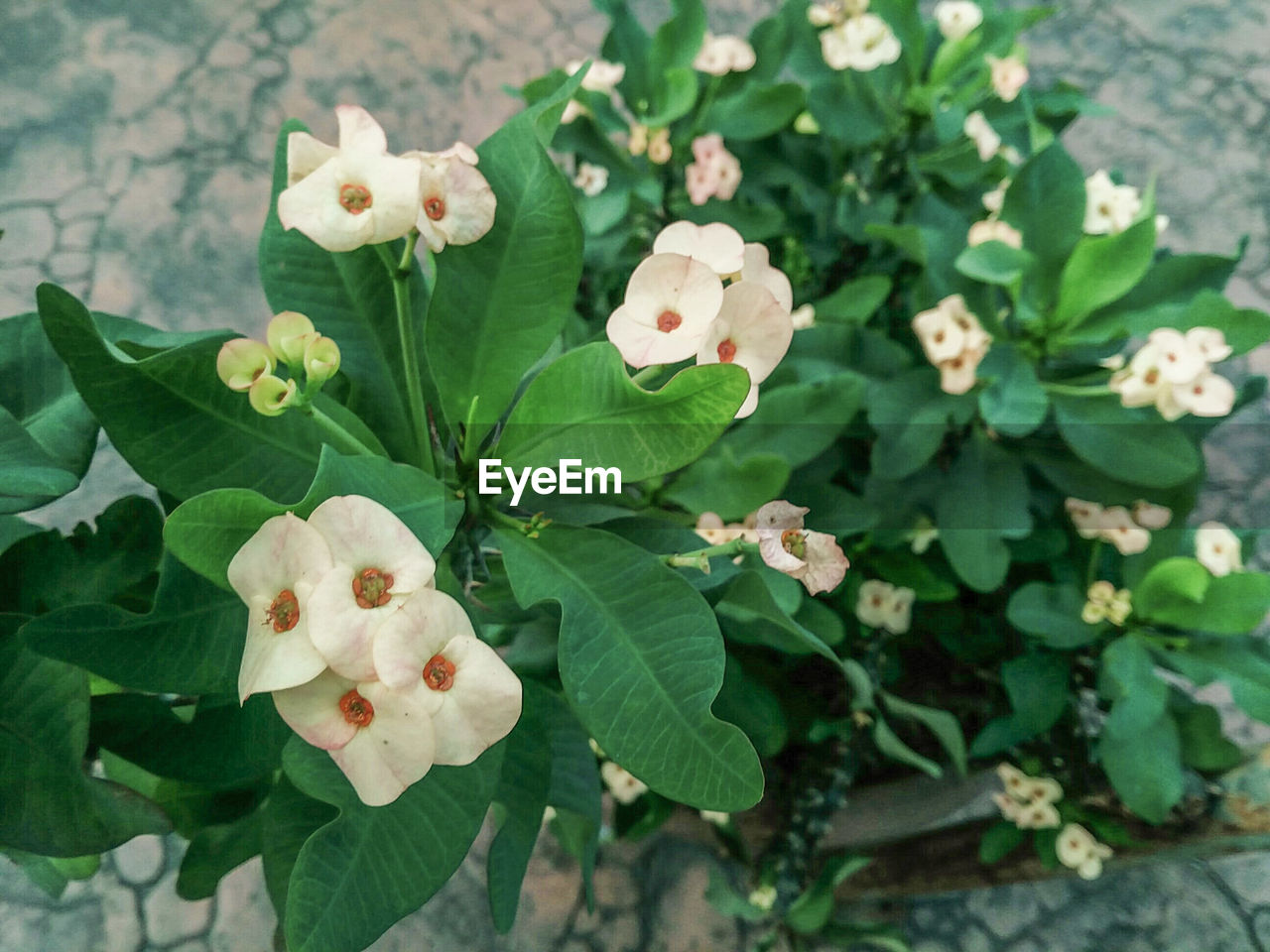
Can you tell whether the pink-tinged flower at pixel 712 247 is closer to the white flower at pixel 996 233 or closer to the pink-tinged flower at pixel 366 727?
the pink-tinged flower at pixel 366 727

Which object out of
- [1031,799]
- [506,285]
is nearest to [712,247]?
[506,285]

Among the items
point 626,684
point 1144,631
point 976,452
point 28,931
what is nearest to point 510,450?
point 626,684

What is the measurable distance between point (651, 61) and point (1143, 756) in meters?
1.00

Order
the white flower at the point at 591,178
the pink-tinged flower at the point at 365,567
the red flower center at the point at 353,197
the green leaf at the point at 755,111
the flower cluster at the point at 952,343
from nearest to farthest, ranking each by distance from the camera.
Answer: the pink-tinged flower at the point at 365,567 < the red flower center at the point at 353,197 < the flower cluster at the point at 952,343 < the green leaf at the point at 755,111 < the white flower at the point at 591,178

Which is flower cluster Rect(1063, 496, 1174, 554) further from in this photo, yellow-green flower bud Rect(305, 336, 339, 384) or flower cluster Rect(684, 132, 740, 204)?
yellow-green flower bud Rect(305, 336, 339, 384)

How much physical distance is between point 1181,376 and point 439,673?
83 centimetres

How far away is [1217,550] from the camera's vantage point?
106 cm

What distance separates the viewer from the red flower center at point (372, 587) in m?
0.36

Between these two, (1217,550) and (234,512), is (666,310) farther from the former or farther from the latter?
(1217,550)

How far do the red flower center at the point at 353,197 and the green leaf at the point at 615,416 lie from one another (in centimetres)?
12

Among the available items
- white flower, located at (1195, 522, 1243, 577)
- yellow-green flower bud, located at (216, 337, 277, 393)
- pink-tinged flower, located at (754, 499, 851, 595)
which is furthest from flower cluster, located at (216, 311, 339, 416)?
white flower, located at (1195, 522, 1243, 577)

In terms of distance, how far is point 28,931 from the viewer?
3.85ft

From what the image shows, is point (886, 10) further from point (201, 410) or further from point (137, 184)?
point (137, 184)

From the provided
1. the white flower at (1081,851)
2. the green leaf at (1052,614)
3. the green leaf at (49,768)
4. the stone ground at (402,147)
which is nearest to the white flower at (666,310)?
the green leaf at (49,768)
